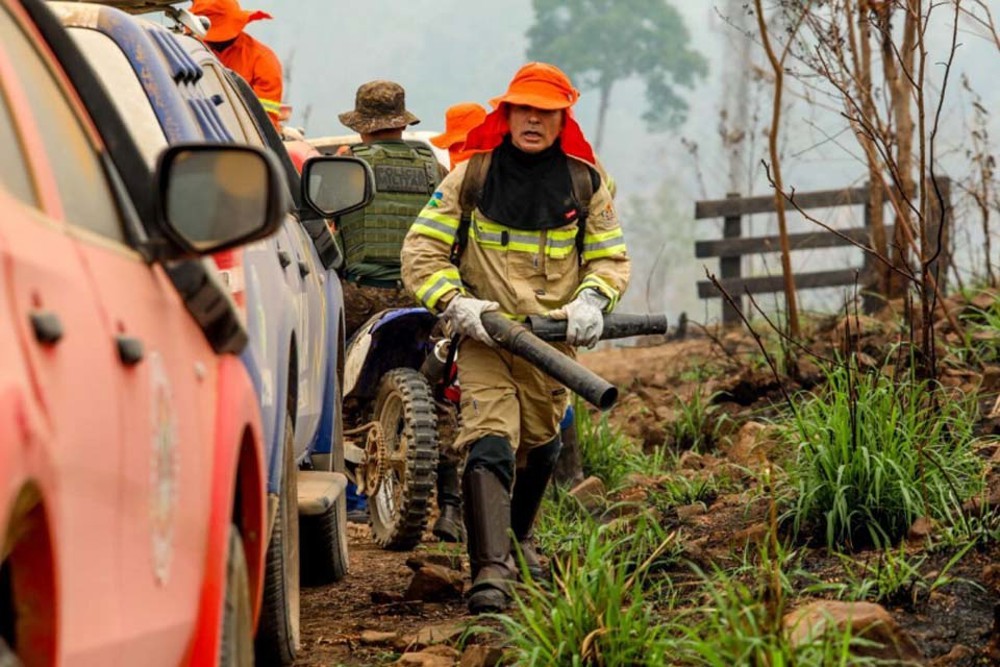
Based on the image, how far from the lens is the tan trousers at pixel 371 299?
10.1m

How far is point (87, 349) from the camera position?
280 centimetres

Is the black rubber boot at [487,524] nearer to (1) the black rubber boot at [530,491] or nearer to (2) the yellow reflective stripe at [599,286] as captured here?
(1) the black rubber boot at [530,491]

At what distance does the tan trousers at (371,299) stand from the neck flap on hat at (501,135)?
2835mm

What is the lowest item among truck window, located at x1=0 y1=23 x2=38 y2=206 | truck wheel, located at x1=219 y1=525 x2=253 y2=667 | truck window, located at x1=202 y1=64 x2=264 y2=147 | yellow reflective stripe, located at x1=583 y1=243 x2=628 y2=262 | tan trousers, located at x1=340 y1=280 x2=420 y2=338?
truck wheel, located at x1=219 y1=525 x2=253 y2=667

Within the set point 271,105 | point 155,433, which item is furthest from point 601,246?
point 155,433

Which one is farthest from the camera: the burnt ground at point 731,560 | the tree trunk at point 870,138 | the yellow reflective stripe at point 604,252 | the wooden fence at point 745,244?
the wooden fence at point 745,244

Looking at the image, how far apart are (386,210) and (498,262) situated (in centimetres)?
265

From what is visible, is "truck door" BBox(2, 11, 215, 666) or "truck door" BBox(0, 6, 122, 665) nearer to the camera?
"truck door" BBox(0, 6, 122, 665)

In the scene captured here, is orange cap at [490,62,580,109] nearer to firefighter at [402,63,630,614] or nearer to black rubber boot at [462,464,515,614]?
firefighter at [402,63,630,614]

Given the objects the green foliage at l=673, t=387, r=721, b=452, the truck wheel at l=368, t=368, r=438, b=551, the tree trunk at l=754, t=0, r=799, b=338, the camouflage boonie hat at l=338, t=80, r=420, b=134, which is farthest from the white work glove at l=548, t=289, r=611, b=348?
the green foliage at l=673, t=387, r=721, b=452

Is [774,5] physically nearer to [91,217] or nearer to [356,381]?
[356,381]

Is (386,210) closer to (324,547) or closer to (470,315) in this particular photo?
(324,547)

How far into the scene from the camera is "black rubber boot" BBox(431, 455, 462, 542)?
9250mm

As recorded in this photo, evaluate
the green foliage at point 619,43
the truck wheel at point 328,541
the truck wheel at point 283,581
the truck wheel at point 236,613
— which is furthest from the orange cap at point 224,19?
the green foliage at point 619,43
